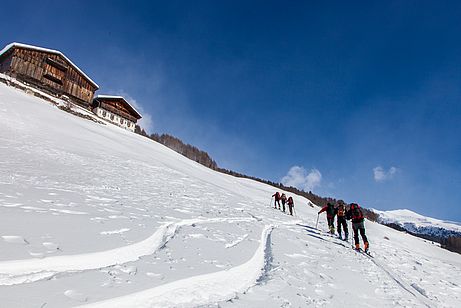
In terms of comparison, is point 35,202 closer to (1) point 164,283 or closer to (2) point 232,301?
(1) point 164,283

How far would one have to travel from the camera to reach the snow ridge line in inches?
120

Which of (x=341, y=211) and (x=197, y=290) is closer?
(x=197, y=290)

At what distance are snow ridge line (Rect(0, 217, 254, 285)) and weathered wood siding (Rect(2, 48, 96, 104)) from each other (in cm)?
4014

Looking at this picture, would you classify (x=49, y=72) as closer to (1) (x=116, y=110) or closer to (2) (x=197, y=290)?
(1) (x=116, y=110)

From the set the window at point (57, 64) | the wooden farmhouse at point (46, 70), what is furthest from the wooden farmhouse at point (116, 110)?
the window at point (57, 64)

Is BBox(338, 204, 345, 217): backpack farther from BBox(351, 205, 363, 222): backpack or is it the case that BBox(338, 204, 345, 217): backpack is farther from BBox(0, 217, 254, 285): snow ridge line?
BBox(0, 217, 254, 285): snow ridge line

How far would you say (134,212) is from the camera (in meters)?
7.75

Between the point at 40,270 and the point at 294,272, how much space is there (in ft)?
15.1

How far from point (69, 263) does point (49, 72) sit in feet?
139

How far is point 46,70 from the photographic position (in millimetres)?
37125

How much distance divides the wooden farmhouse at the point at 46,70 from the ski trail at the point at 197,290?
41314 mm

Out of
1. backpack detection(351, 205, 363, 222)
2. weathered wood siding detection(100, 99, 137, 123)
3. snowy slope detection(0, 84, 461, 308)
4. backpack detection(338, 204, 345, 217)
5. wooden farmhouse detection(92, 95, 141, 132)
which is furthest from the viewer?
weathered wood siding detection(100, 99, 137, 123)

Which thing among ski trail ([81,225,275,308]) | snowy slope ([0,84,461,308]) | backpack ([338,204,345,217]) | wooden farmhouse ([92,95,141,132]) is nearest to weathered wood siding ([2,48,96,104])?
wooden farmhouse ([92,95,141,132])

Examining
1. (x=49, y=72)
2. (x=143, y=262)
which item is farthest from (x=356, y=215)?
(x=49, y=72)
